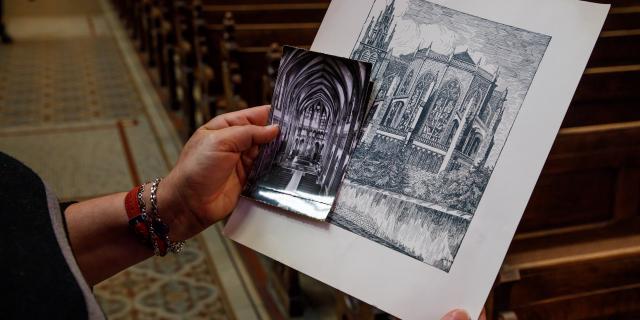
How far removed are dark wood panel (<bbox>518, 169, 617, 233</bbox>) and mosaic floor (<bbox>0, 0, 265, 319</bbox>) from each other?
1031mm

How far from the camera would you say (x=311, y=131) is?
79 cm

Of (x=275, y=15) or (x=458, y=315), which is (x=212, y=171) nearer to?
(x=458, y=315)

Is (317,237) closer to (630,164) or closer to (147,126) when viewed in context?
(630,164)

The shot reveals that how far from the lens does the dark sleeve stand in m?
0.57

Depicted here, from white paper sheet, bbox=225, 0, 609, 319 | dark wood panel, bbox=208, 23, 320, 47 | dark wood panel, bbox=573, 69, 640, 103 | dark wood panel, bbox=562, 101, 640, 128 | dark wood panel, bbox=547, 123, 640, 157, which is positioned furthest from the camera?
dark wood panel, bbox=208, 23, 320, 47

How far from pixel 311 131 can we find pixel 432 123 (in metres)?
0.16

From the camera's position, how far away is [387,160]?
2.45 ft

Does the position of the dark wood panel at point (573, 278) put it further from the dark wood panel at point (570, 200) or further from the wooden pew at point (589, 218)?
the dark wood panel at point (570, 200)

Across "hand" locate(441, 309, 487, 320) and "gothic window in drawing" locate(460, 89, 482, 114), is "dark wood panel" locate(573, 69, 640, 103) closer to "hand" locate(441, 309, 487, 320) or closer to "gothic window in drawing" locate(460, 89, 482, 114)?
"gothic window in drawing" locate(460, 89, 482, 114)

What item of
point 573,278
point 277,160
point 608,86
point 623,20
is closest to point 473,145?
point 277,160

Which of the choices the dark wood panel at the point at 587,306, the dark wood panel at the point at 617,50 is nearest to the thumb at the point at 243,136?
the dark wood panel at the point at 587,306

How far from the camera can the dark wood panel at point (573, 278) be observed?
1105 mm

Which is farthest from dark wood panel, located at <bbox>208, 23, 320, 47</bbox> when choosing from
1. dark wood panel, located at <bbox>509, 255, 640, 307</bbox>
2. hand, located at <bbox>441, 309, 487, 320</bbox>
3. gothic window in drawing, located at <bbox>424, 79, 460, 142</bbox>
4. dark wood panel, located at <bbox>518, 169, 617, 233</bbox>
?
hand, located at <bbox>441, 309, 487, 320</bbox>

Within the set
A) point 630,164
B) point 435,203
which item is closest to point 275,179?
point 435,203
